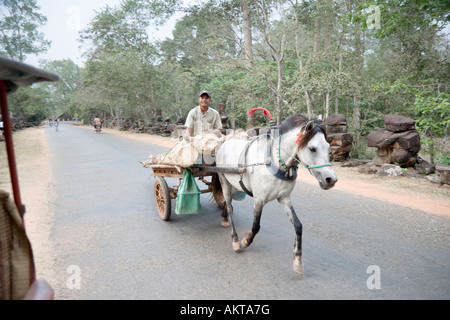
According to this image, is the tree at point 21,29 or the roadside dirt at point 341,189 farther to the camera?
the tree at point 21,29

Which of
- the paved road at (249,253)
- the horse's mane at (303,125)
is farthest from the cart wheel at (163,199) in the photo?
the horse's mane at (303,125)

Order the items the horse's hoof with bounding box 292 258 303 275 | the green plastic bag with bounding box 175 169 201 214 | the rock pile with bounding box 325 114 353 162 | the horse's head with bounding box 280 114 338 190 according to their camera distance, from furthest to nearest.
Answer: the rock pile with bounding box 325 114 353 162
the green plastic bag with bounding box 175 169 201 214
the horse's hoof with bounding box 292 258 303 275
the horse's head with bounding box 280 114 338 190

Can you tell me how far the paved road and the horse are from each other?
0.36 metres

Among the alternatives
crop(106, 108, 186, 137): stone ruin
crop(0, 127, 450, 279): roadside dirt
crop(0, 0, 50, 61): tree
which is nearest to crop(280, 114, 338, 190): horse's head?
crop(0, 127, 450, 279): roadside dirt

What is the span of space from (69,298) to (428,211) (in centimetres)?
587

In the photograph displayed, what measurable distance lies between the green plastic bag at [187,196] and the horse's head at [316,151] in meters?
1.82

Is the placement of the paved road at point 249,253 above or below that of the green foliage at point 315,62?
below

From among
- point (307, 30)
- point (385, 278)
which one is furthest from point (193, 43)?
point (385, 278)

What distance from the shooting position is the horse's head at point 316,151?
2520mm

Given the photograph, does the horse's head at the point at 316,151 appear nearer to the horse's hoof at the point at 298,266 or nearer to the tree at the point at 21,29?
the horse's hoof at the point at 298,266

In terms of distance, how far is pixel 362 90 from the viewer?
Answer: 32.5 feet

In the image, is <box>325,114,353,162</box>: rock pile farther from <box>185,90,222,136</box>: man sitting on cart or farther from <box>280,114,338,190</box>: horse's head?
<box>280,114,338,190</box>: horse's head

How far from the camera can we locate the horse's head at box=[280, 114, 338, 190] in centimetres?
252

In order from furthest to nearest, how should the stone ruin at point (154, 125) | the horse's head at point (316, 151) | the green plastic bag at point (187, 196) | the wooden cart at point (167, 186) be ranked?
the stone ruin at point (154, 125) → the wooden cart at point (167, 186) → the green plastic bag at point (187, 196) → the horse's head at point (316, 151)
